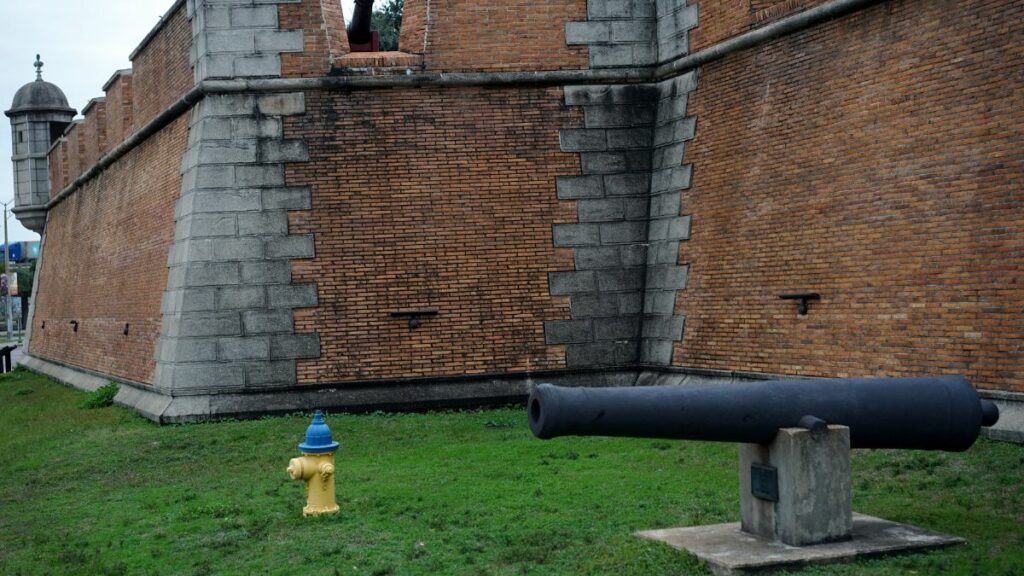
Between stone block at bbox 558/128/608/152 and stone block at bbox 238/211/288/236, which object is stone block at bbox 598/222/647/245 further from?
stone block at bbox 238/211/288/236

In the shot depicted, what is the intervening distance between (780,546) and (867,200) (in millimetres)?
4903

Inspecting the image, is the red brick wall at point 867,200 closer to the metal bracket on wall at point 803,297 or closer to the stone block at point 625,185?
the metal bracket on wall at point 803,297

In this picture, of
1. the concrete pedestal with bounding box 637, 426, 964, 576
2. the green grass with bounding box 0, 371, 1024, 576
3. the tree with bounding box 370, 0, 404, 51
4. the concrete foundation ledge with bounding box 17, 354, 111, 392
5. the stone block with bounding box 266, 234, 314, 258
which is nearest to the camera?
the concrete pedestal with bounding box 637, 426, 964, 576

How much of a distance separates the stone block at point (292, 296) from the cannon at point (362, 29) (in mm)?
4618

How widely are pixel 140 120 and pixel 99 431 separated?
5693 millimetres

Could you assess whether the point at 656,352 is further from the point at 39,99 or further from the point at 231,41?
the point at 39,99

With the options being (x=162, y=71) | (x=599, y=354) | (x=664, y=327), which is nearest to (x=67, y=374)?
(x=162, y=71)

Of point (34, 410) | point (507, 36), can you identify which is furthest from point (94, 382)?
point (507, 36)

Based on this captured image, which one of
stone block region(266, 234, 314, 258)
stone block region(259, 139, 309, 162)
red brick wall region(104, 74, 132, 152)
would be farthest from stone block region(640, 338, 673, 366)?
red brick wall region(104, 74, 132, 152)

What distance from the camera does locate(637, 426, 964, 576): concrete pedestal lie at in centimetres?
577

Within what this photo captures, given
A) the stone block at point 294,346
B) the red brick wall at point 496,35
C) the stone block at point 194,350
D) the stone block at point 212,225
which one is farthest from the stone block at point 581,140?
the stone block at point 194,350

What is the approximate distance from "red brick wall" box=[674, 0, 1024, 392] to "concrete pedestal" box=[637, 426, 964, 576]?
3.14m

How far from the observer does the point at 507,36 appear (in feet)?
43.6

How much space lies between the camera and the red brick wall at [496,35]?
520 inches
